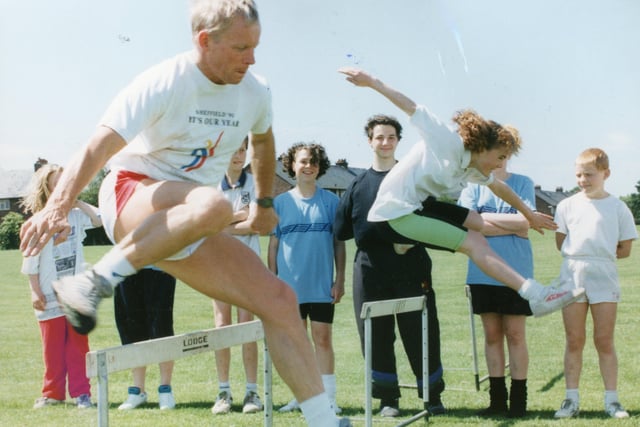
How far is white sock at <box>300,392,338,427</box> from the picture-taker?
3.69 meters

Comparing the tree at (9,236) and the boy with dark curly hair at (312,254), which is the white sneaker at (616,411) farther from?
the tree at (9,236)

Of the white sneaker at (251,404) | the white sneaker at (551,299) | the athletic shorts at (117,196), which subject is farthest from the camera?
the white sneaker at (251,404)

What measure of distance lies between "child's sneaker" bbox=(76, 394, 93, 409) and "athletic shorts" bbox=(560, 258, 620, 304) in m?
4.36

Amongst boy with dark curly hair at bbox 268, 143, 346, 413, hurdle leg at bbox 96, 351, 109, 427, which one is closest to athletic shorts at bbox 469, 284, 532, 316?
boy with dark curly hair at bbox 268, 143, 346, 413

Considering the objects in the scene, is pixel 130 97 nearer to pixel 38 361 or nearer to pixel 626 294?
pixel 38 361

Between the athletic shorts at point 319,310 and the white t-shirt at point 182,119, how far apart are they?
9.84ft

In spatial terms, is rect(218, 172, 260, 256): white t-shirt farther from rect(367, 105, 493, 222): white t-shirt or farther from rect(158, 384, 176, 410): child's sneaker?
rect(367, 105, 493, 222): white t-shirt

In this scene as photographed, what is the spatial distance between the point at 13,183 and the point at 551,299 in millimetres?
96267

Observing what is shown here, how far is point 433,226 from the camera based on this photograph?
5.23 m

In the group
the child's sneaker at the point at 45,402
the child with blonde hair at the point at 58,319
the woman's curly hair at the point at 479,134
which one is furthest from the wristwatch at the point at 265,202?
the child's sneaker at the point at 45,402

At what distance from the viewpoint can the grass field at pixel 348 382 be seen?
6.26 metres

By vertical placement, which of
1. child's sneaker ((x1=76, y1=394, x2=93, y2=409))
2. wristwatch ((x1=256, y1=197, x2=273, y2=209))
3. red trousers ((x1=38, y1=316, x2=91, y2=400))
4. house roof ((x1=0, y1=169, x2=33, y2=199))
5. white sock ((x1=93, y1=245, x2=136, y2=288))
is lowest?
child's sneaker ((x1=76, y1=394, x2=93, y2=409))

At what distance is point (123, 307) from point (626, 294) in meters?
13.6

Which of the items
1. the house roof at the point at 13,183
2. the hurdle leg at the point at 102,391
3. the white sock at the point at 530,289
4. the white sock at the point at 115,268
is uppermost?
the house roof at the point at 13,183
